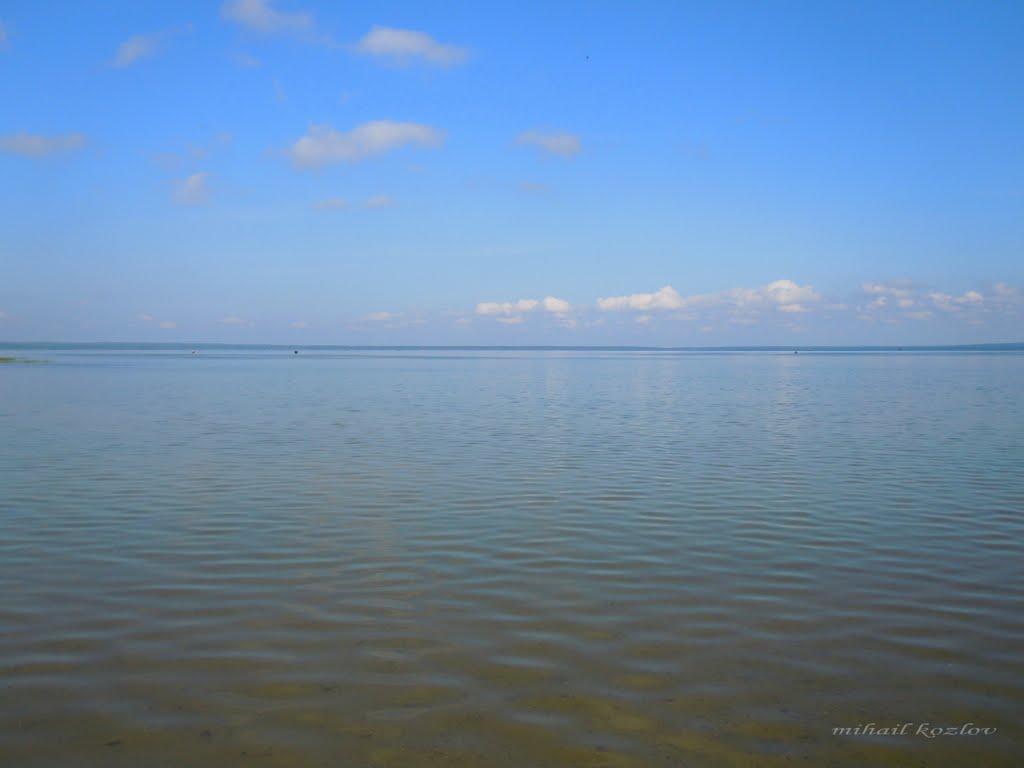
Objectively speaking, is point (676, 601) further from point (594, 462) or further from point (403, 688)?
point (594, 462)

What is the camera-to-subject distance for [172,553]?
498 inches

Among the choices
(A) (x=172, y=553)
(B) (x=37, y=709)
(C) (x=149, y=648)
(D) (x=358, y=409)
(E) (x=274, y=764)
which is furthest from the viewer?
(D) (x=358, y=409)

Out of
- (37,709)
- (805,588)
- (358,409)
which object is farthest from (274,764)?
(358,409)

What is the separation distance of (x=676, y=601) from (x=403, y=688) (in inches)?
163

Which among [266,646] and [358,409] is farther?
[358,409]

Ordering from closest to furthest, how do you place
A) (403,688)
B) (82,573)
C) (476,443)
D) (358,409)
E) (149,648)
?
1. (403,688)
2. (149,648)
3. (82,573)
4. (476,443)
5. (358,409)

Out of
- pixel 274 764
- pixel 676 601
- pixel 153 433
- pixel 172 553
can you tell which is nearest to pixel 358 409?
pixel 153 433

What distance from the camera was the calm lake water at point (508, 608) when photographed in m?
6.84

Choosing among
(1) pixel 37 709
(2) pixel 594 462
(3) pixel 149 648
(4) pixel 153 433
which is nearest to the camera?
(1) pixel 37 709

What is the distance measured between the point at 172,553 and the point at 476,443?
592 inches

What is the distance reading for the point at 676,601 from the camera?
10375 millimetres

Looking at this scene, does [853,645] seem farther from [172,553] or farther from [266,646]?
[172,553]

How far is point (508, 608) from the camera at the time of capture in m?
10.1

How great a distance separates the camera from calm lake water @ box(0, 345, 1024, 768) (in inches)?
269
